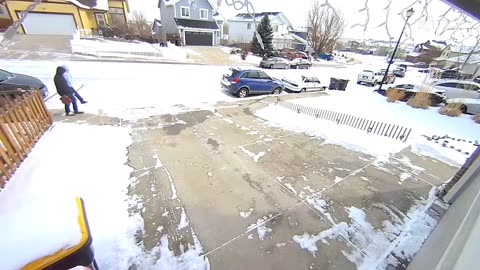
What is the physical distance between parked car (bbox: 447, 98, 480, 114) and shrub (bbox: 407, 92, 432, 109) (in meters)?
0.95

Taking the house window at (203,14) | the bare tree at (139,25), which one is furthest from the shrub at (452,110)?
the bare tree at (139,25)

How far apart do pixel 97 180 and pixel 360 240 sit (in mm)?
4666

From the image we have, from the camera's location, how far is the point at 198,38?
2911 cm

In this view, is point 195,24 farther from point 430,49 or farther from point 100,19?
point 430,49

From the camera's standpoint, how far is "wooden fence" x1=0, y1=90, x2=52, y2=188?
2904mm

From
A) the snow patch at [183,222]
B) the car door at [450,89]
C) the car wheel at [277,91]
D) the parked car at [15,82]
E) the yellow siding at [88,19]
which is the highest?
the yellow siding at [88,19]

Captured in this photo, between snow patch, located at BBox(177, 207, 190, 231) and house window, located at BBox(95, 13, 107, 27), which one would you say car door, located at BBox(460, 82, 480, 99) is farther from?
house window, located at BBox(95, 13, 107, 27)

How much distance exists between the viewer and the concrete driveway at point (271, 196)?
2.95 metres

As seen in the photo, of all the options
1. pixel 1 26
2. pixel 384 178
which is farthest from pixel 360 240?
pixel 1 26

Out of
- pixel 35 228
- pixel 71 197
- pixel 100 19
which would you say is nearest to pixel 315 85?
pixel 71 197

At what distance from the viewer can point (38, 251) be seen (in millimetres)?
1695

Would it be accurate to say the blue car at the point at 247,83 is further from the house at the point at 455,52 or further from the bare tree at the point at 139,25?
the bare tree at the point at 139,25

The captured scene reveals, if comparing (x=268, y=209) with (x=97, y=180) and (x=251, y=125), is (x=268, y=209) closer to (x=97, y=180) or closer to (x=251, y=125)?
(x=97, y=180)

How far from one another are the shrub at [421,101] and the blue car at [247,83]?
8293mm
